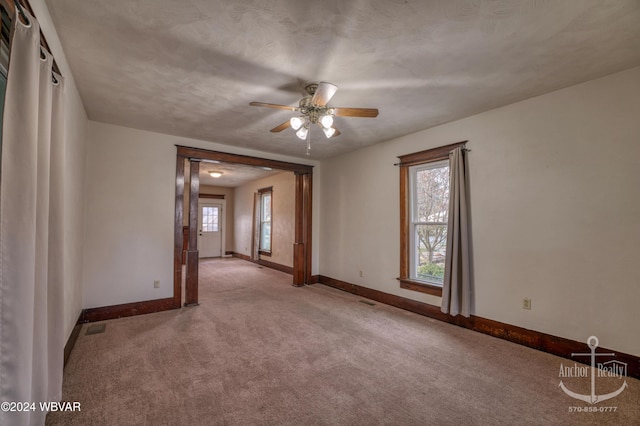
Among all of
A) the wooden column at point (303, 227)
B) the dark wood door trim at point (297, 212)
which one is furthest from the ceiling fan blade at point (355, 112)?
the wooden column at point (303, 227)

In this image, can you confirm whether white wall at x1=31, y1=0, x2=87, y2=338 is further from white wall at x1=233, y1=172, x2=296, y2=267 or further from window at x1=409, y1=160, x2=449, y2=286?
white wall at x1=233, y1=172, x2=296, y2=267

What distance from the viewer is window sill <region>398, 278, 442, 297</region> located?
3.81m

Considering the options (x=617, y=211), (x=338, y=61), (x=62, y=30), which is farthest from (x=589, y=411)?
(x=62, y=30)

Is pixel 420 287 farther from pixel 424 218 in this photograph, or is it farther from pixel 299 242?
pixel 299 242

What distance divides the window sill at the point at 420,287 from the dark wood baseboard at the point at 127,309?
11.1 ft

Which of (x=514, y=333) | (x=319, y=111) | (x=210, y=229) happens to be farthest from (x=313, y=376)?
(x=210, y=229)

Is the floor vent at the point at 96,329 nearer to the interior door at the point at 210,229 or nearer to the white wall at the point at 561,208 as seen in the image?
the white wall at the point at 561,208

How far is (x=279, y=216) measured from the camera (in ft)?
24.7

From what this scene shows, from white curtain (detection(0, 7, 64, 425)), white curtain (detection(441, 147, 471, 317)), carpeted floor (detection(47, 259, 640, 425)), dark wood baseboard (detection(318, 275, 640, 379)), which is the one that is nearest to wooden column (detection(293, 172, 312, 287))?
dark wood baseboard (detection(318, 275, 640, 379))

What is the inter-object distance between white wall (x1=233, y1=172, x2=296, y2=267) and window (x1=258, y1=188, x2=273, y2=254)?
0.20 m

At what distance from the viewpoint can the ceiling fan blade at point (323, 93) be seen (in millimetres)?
2318

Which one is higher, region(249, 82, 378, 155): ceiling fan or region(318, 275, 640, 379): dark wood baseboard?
region(249, 82, 378, 155): ceiling fan

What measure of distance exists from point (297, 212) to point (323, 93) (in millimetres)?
3640

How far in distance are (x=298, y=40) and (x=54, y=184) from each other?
1887mm
